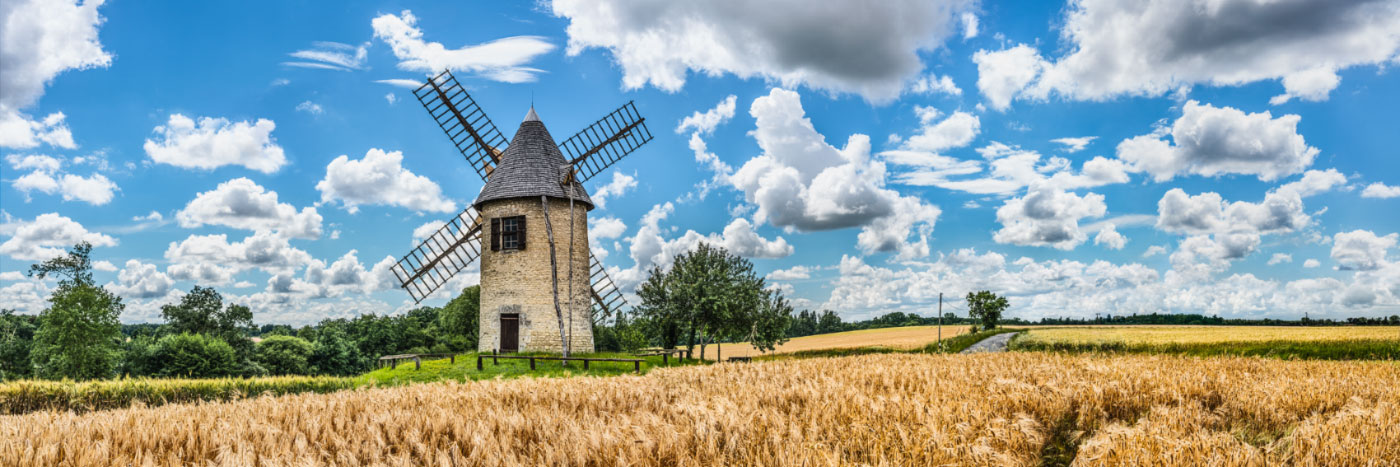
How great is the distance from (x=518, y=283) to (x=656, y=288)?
1095 cm

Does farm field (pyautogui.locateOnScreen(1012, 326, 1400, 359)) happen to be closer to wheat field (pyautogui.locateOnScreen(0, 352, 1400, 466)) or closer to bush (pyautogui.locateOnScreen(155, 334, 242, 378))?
wheat field (pyautogui.locateOnScreen(0, 352, 1400, 466))

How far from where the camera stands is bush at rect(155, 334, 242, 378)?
4212cm

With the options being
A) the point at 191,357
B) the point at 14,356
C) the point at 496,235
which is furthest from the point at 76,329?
the point at 496,235

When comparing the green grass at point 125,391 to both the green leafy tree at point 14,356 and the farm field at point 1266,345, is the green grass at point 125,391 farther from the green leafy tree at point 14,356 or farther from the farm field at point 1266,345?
the green leafy tree at point 14,356

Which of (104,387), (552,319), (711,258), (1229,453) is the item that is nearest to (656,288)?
(711,258)

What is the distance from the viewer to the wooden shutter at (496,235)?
3111cm

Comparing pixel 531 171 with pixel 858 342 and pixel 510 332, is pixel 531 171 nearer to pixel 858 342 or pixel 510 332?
pixel 510 332

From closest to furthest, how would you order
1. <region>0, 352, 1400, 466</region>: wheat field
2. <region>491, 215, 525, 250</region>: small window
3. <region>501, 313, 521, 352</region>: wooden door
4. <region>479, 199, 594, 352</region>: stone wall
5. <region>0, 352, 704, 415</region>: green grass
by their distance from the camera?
<region>0, 352, 1400, 466</region>: wheat field, <region>0, 352, 704, 415</region>: green grass, <region>479, 199, 594, 352</region>: stone wall, <region>501, 313, 521, 352</region>: wooden door, <region>491, 215, 525, 250</region>: small window

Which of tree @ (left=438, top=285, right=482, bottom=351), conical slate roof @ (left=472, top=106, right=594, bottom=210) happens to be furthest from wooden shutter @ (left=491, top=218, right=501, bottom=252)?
tree @ (left=438, top=285, right=482, bottom=351)

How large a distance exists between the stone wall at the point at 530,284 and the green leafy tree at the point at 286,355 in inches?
1084

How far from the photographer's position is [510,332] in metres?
30.5

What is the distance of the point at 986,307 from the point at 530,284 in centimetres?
5325

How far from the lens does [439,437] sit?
4.94m

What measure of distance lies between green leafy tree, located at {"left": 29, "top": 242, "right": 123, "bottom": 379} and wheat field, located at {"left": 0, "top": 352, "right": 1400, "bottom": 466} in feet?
163
